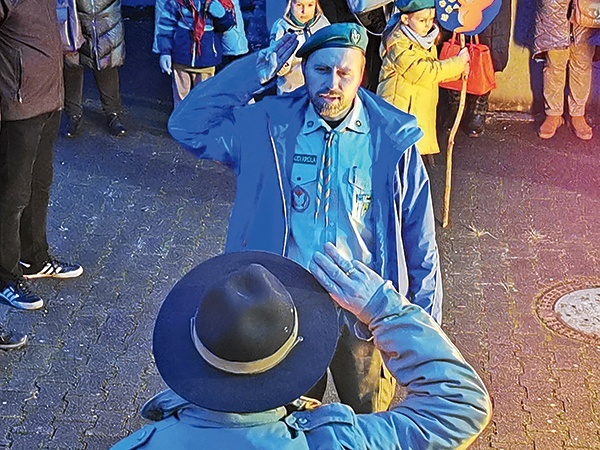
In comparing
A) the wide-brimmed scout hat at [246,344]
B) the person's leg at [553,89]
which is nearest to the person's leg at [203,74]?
the person's leg at [553,89]

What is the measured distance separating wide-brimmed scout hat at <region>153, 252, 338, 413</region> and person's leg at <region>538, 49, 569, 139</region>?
718cm

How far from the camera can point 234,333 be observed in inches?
98.0

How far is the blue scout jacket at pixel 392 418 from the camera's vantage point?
8.11ft

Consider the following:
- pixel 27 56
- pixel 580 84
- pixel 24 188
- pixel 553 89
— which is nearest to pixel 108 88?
pixel 24 188

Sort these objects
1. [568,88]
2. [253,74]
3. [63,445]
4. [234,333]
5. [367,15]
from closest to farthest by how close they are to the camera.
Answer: [234,333] → [253,74] → [63,445] → [367,15] → [568,88]

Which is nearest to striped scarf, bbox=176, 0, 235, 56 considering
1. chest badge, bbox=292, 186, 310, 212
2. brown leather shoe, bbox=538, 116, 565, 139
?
brown leather shoe, bbox=538, 116, 565, 139

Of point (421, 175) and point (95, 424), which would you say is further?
point (95, 424)

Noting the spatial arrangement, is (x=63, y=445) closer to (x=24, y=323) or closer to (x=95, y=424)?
(x=95, y=424)

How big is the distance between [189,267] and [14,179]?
4.63 feet

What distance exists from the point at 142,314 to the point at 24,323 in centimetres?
75

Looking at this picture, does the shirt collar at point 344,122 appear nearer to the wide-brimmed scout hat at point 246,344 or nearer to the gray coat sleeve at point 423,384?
the wide-brimmed scout hat at point 246,344

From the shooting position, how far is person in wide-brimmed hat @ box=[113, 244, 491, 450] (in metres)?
2.48

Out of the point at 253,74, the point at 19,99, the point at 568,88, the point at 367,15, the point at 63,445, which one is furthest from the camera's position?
the point at 568,88

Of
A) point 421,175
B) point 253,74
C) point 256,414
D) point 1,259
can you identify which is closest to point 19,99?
point 1,259
